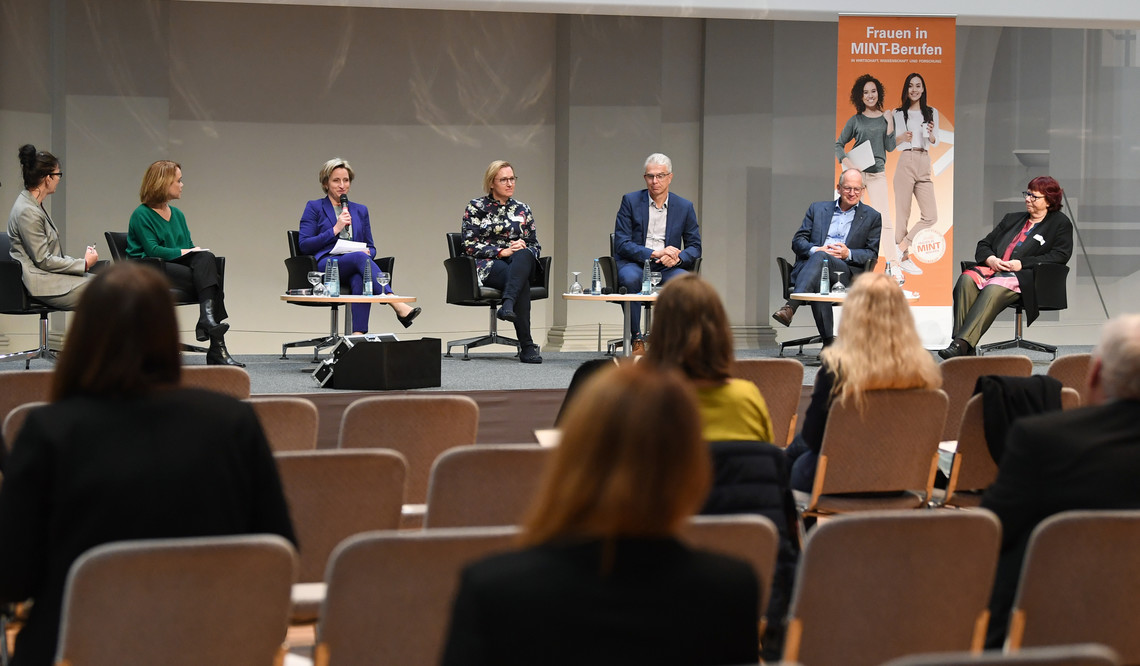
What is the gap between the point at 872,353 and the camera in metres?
3.49

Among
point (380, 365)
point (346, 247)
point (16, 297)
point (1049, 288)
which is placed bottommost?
point (380, 365)

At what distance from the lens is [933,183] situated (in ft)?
27.1

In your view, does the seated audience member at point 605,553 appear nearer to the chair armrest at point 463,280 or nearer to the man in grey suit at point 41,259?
the man in grey suit at point 41,259

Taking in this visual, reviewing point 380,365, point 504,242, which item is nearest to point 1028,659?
point 380,365

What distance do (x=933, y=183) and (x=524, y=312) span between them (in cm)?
297

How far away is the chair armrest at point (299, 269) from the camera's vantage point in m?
7.78

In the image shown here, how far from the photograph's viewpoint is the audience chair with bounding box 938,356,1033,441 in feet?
14.6

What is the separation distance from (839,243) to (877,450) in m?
4.69

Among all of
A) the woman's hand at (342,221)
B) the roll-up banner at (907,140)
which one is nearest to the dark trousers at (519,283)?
the woman's hand at (342,221)

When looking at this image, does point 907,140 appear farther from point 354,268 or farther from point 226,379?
point 226,379

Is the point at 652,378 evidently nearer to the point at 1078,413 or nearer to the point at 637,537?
the point at 637,537

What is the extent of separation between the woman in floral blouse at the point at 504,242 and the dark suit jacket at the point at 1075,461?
5693 mm

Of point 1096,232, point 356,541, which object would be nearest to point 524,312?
point 1096,232

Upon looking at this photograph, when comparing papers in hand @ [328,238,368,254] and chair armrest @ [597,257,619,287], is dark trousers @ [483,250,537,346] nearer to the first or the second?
chair armrest @ [597,257,619,287]
